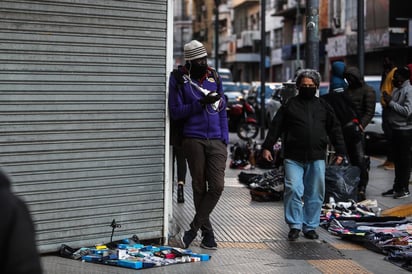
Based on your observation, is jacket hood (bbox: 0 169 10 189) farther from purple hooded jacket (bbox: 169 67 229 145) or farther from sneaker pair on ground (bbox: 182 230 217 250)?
sneaker pair on ground (bbox: 182 230 217 250)

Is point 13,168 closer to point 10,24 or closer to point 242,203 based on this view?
point 10,24

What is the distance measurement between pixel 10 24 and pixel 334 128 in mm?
3626

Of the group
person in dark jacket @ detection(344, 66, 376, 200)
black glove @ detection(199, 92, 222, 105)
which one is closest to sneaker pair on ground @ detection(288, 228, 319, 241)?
black glove @ detection(199, 92, 222, 105)

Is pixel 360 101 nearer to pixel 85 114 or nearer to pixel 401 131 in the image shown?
pixel 401 131

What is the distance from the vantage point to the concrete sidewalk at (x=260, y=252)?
21.9 feet

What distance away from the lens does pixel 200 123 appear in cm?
729

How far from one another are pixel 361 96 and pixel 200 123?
4.23 meters

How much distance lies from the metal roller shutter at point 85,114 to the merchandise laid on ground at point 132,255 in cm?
10

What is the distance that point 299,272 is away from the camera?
675 cm

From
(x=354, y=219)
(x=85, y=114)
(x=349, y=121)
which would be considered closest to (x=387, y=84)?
(x=349, y=121)

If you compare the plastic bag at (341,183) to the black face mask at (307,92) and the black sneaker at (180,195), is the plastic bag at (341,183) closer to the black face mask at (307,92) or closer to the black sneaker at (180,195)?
the black sneaker at (180,195)

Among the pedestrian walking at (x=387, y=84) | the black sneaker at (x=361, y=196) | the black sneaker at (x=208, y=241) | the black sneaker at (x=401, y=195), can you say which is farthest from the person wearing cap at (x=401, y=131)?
the black sneaker at (x=208, y=241)

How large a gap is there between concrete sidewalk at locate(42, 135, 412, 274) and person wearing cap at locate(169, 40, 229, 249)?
57 centimetres

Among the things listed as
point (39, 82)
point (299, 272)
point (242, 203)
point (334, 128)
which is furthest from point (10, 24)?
point (242, 203)
